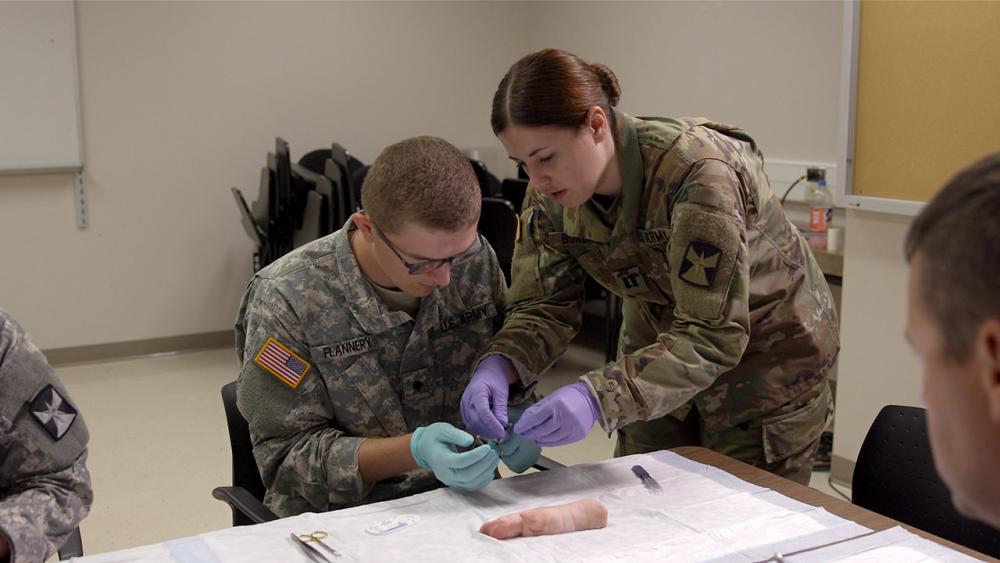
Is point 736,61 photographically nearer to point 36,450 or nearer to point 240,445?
point 240,445

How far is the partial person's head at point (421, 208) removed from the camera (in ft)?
5.39

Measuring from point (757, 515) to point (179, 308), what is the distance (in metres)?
4.44

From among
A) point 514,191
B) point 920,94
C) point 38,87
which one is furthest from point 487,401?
point 38,87

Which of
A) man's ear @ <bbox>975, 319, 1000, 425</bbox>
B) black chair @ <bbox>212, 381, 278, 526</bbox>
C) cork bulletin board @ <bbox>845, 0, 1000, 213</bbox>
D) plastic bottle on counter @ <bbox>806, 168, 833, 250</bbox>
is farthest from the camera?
plastic bottle on counter @ <bbox>806, 168, 833, 250</bbox>

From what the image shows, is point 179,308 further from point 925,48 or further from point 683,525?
point 683,525

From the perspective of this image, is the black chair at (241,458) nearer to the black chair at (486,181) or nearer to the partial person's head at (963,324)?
the partial person's head at (963,324)

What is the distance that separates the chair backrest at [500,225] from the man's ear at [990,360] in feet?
11.3

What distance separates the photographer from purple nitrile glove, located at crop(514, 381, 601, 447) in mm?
1617

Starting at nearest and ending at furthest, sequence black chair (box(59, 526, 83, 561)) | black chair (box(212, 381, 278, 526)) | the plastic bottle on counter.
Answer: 1. black chair (box(59, 526, 83, 561))
2. black chair (box(212, 381, 278, 526))
3. the plastic bottle on counter

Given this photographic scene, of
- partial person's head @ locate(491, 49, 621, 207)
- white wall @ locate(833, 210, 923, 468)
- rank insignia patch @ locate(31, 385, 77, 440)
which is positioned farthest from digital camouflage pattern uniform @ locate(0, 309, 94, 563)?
white wall @ locate(833, 210, 923, 468)

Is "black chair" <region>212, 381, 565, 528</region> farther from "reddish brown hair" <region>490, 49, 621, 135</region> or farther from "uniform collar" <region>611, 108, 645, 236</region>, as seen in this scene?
"reddish brown hair" <region>490, 49, 621, 135</region>

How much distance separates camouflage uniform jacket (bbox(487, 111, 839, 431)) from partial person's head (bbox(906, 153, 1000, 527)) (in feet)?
2.97

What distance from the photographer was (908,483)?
1760 mm

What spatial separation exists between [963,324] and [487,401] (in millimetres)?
1101
